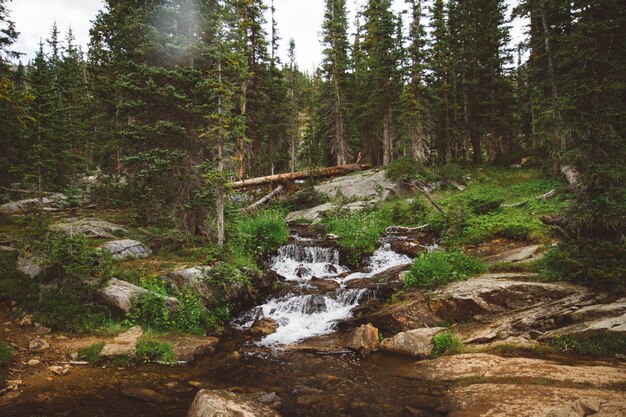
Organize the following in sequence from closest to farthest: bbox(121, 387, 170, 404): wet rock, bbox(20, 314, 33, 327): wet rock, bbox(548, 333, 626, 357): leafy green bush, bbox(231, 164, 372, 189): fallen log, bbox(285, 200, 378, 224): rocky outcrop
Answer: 1. bbox(121, 387, 170, 404): wet rock
2. bbox(548, 333, 626, 357): leafy green bush
3. bbox(20, 314, 33, 327): wet rock
4. bbox(285, 200, 378, 224): rocky outcrop
5. bbox(231, 164, 372, 189): fallen log

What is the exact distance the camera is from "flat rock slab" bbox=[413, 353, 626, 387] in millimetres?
6155

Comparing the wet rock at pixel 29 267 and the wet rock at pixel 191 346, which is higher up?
the wet rock at pixel 29 267

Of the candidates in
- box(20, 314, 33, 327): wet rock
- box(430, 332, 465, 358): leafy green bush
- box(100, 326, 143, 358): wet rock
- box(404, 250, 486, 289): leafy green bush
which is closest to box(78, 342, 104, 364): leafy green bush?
box(100, 326, 143, 358): wet rock

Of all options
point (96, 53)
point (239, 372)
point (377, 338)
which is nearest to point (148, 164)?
point (239, 372)

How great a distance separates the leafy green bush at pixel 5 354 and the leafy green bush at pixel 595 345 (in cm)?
1287

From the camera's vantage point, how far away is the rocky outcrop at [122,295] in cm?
967

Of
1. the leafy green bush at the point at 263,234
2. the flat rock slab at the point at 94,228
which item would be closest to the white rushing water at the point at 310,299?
the leafy green bush at the point at 263,234

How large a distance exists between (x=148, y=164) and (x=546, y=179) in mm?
27001

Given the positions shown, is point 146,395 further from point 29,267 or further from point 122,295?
point 29,267

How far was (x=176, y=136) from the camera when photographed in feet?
45.2

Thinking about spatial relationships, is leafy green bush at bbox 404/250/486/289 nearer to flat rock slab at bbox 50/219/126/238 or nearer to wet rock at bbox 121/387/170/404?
wet rock at bbox 121/387/170/404

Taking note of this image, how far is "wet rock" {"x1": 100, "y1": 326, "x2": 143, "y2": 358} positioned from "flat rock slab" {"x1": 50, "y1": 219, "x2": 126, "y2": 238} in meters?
6.29

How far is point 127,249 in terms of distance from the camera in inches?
506

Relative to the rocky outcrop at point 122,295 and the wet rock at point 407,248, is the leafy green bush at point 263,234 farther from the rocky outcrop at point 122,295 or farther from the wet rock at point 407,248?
the wet rock at point 407,248
